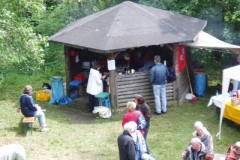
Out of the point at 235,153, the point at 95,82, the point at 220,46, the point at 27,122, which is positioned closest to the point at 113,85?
the point at 95,82

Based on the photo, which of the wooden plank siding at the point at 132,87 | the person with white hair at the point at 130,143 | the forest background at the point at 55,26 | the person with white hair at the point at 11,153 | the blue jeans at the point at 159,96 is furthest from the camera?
the wooden plank siding at the point at 132,87

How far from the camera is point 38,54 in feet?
37.9

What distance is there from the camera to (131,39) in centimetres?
1297

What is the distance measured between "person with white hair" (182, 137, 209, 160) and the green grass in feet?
7.17

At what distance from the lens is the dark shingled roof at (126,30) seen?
504 inches

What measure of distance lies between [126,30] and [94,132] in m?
3.55

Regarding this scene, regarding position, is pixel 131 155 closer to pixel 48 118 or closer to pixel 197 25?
pixel 48 118

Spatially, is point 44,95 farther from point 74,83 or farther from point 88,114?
point 88,114

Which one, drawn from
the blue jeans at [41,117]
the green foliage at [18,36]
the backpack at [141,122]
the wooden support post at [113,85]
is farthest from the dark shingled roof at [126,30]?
the backpack at [141,122]

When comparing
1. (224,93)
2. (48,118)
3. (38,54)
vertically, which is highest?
(38,54)

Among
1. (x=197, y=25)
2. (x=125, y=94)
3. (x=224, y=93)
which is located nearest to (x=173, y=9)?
(x=197, y=25)

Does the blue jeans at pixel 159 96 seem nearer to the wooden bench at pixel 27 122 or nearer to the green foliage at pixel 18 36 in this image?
the green foliage at pixel 18 36

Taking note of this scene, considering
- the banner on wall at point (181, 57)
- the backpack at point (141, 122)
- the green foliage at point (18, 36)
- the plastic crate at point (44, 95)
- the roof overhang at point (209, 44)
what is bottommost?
the plastic crate at point (44, 95)

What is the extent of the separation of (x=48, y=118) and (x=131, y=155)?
18.8ft
